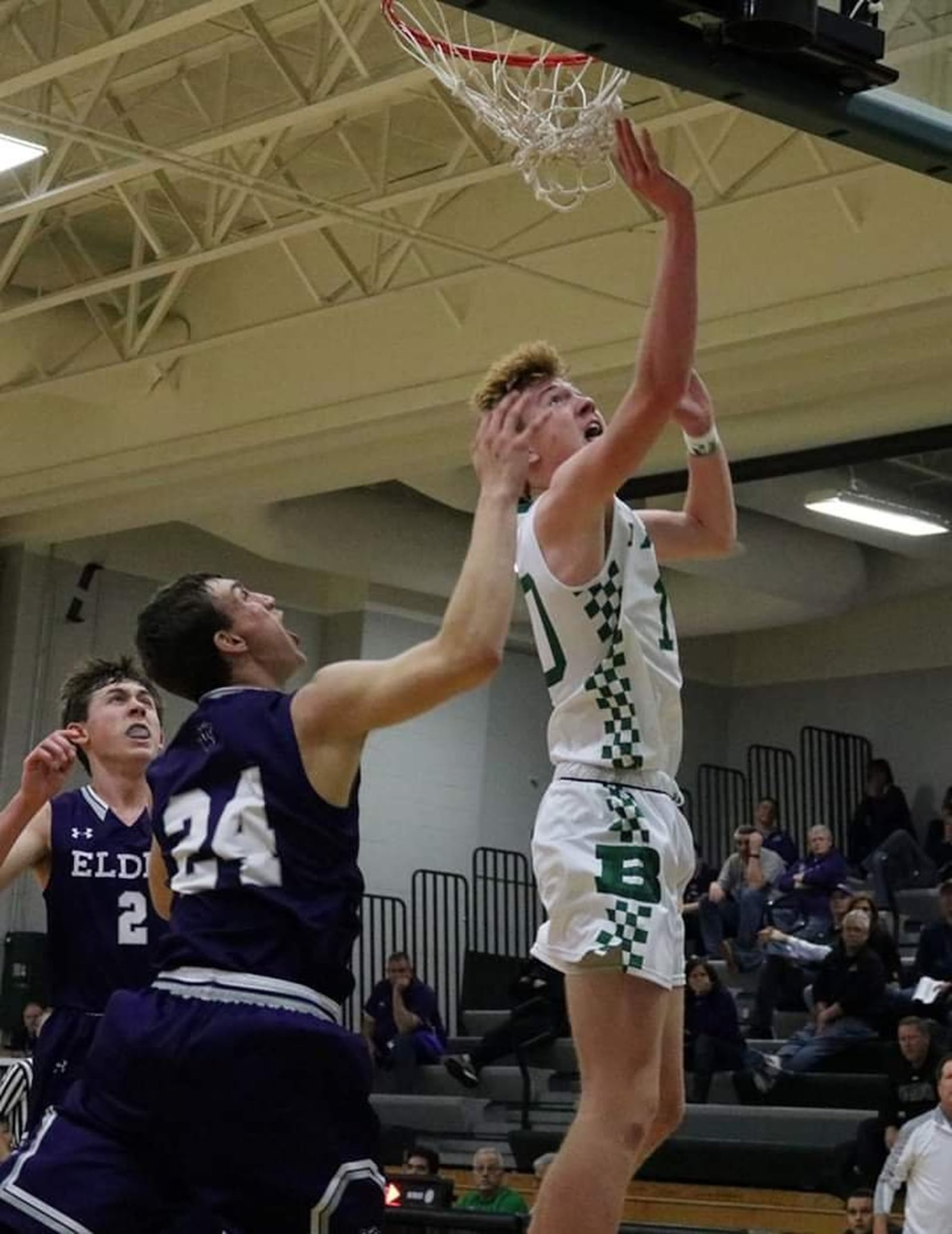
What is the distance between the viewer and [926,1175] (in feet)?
38.3

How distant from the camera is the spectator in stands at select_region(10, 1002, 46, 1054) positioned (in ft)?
58.6

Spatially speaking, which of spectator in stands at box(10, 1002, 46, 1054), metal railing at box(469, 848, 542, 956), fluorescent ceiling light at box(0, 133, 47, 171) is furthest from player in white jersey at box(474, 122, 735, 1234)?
metal railing at box(469, 848, 542, 956)

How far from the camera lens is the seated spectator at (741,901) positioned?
18031 mm

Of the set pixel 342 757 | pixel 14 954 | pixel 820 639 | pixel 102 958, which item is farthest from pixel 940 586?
pixel 342 757

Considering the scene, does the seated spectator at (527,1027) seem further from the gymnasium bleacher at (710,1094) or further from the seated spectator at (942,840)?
the seated spectator at (942,840)

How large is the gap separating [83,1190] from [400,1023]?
1472cm

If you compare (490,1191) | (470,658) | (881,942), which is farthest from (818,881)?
(470,658)

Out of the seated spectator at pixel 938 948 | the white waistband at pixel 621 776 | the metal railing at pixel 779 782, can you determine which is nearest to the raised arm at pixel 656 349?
the white waistband at pixel 621 776

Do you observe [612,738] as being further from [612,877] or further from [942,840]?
[942,840]

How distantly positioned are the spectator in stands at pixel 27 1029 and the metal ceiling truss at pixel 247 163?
200 inches

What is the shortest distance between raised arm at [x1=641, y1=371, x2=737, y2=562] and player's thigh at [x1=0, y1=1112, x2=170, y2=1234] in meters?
2.07

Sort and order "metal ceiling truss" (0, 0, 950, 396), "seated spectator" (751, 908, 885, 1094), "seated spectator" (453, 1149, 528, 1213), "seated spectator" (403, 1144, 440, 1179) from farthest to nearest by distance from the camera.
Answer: "seated spectator" (751, 908, 885, 1094) → "seated spectator" (403, 1144, 440, 1179) → "seated spectator" (453, 1149, 528, 1213) → "metal ceiling truss" (0, 0, 950, 396)

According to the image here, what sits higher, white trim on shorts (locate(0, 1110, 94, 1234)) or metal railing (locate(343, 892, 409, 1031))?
metal railing (locate(343, 892, 409, 1031))

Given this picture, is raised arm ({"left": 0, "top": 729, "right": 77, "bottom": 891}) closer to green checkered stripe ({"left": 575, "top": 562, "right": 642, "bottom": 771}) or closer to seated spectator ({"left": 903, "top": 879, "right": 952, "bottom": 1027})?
green checkered stripe ({"left": 575, "top": 562, "right": 642, "bottom": 771})
